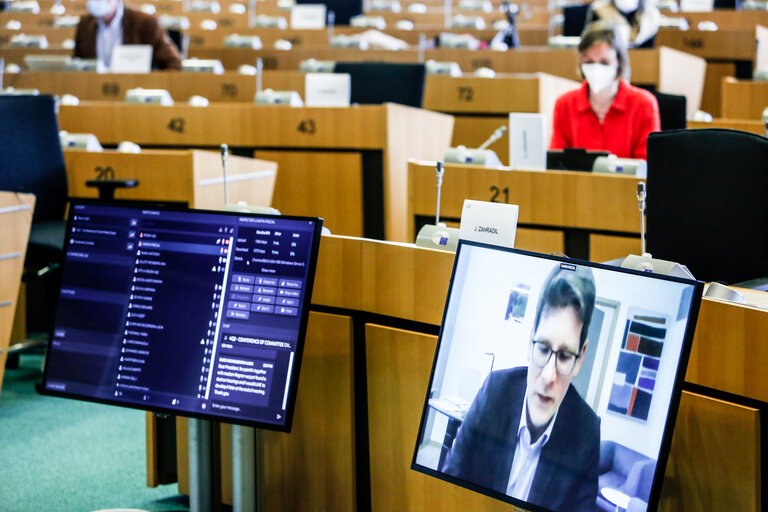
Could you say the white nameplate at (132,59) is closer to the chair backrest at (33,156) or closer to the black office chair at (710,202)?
the chair backrest at (33,156)

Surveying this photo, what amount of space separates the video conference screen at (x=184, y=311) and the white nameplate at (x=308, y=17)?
6.14m

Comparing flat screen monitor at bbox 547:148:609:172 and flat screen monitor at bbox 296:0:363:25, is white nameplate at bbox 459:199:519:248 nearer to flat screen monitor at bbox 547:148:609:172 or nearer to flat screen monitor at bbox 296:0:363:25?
flat screen monitor at bbox 547:148:609:172

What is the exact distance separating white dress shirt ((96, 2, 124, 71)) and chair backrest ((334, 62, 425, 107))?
1500 millimetres

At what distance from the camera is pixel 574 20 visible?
21.1 feet

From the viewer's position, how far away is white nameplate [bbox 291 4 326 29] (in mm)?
7766

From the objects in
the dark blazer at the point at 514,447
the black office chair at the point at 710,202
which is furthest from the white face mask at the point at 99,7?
the dark blazer at the point at 514,447

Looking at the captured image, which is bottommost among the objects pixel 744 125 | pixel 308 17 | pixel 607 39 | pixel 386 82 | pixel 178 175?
pixel 178 175

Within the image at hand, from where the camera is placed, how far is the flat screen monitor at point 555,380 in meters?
1.26

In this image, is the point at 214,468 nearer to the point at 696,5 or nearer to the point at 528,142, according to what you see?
the point at 528,142

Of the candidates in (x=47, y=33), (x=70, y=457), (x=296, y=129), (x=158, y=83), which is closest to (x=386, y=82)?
(x=296, y=129)

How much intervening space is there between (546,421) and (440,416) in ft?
0.59

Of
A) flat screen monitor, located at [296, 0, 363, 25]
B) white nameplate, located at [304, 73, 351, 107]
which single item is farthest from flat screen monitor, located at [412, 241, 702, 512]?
flat screen monitor, located at [296, 0, 363, 25]

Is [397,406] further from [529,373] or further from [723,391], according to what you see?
[723,391]

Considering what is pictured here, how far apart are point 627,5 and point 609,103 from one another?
5.75 feet
